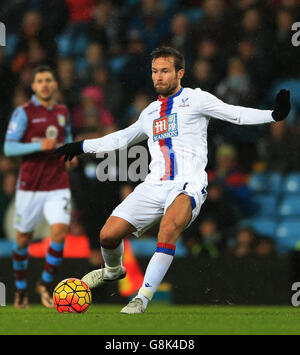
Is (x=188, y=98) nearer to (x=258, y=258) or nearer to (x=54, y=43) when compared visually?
(x=258, y=258)

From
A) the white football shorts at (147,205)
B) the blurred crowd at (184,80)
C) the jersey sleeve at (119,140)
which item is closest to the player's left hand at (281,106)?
the white football shorts at (147,205)

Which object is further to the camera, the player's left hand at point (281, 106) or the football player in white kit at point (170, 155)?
the football player in white kit at point (170, 155)

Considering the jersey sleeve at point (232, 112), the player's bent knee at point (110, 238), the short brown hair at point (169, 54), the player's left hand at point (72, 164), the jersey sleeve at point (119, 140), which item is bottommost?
the player's bent knee at point (110, 238)

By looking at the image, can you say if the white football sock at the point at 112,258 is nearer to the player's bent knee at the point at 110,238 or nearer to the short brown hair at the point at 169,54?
the player's bent knee at the point at 110,238

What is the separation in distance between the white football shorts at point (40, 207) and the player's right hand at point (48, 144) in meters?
0.55

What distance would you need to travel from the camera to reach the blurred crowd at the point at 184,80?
31.7 ft

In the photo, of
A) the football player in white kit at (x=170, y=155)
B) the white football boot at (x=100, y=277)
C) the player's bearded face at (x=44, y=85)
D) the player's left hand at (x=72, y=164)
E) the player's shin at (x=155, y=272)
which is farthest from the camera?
the player's left hand at (x=72, y=164)

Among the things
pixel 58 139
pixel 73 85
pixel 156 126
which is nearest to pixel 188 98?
pixel 156 126

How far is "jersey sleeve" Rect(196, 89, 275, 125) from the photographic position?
20.4 feet

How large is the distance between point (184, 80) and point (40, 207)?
2.14 meters

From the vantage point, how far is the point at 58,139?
→ 8.59 m

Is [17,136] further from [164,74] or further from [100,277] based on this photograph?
[164,74]

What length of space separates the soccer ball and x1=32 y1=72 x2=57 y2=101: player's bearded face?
265cm

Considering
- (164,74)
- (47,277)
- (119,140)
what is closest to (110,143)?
(119,140)
